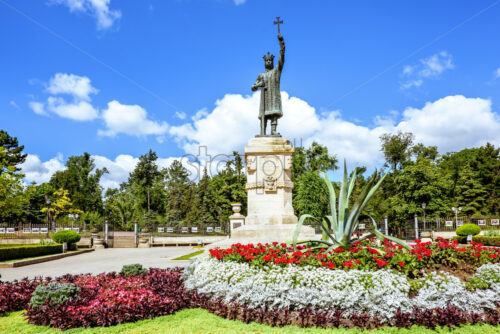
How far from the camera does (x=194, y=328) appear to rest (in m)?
4.95

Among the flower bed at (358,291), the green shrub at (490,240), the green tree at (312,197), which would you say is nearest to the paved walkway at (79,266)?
the flower bed at (358,291)

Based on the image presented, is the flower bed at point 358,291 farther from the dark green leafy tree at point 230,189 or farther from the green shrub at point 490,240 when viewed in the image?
the dark green leafy tree at point 230,189

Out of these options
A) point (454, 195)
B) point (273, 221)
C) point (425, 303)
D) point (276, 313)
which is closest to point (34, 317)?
point (276, 313)

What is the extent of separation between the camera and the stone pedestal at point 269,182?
12109 mm

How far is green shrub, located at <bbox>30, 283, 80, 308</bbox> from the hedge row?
1289cm

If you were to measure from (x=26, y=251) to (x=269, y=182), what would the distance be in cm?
1366

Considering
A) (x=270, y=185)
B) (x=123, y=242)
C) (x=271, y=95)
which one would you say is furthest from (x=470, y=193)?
(x=270, y=185)

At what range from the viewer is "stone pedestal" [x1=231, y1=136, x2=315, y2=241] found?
12.1m

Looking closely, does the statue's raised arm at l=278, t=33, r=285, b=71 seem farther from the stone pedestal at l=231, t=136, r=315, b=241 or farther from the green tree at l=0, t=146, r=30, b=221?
the green tree at l=0, t=146, r=30, b=221

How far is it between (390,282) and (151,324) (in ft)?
11.7

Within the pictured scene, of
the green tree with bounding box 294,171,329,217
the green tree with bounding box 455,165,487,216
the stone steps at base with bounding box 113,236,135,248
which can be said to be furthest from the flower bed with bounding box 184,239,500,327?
the green tree with bounding box 455,165,487,216

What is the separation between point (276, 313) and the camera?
5.05m

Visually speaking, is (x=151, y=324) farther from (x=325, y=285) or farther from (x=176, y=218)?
(x=176, y=218)

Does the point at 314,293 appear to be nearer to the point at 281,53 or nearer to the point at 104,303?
the point at 104,303
